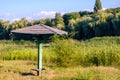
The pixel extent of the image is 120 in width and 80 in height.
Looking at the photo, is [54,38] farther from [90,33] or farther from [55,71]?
[90,33]

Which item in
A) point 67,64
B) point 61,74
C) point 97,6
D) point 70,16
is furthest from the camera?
point 97,6

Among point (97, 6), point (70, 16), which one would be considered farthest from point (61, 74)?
point (97, 6)

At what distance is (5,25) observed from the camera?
46.2 meters

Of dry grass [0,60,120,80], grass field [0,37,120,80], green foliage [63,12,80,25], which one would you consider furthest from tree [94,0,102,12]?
dry grass [0,60,120,80]

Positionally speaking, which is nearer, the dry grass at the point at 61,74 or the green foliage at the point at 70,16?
the dry grass at the point at 61,74

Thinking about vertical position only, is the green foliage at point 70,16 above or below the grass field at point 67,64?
above

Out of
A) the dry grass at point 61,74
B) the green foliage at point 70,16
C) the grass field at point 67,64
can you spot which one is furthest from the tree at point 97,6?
the dry grass at point 61,74

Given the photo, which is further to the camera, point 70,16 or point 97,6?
point 97,6

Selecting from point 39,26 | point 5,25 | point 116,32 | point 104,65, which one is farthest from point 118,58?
point 5,25

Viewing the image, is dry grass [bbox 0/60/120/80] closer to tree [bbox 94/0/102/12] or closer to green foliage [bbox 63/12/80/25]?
green foliage [bbox 63/12/80/25]

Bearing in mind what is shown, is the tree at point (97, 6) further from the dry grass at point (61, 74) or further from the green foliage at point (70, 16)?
the dry grass at point (61, 74)

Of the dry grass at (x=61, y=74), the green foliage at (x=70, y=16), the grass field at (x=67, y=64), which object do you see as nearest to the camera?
the dry grass at (x=61, y=74)

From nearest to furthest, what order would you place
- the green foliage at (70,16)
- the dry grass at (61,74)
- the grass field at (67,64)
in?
the dry grass at (61,74)
the grass field at (67,64)
the green foliage at (70,16)

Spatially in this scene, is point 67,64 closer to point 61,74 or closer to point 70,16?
point 61,74
